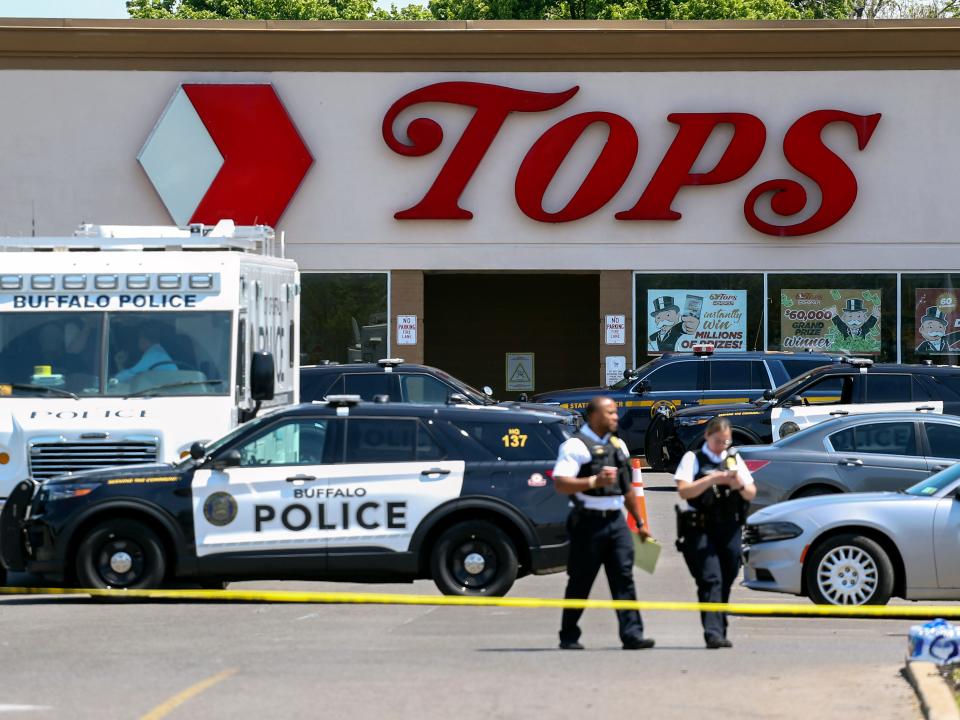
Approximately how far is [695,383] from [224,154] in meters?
9.70

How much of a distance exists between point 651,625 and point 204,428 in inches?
171

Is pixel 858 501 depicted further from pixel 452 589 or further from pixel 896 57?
pixel 896 57

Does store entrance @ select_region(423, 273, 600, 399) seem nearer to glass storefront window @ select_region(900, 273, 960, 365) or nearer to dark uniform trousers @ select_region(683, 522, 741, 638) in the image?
glass storefront window @ select_region(900, 273, 960, 365)

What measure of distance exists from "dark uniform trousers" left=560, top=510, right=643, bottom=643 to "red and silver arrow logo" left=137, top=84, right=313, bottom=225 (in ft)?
59.6

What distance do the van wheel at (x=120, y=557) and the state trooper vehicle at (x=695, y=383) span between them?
1109 centimetres

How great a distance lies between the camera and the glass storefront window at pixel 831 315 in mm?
27156

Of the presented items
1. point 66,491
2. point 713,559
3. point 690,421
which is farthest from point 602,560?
point 690,421

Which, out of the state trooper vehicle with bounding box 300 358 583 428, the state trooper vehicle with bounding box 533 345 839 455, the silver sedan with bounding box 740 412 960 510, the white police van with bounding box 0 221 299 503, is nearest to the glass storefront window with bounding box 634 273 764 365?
the state trooper vehicle with bounding box 533 345 839 455

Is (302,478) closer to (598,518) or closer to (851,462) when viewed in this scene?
(598,518)

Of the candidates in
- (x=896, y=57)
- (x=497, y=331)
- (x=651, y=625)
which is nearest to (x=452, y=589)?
(x=651, y=625)

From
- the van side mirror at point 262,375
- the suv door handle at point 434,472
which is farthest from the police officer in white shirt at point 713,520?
the van side mirror at point 262,375

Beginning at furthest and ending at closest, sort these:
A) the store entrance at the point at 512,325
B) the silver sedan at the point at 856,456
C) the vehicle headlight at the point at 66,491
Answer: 1. the store entrance at the point at 512,325
2. the silver sedan at the point at 856,456
3. the vehicle headlight at the point at 66,491

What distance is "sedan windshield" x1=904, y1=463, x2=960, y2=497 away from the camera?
1170 centimetres

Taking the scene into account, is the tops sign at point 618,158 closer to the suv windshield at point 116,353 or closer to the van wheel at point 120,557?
the suv windshield at point 116,353
